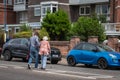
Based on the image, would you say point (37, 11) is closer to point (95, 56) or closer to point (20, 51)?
point (20, 51)

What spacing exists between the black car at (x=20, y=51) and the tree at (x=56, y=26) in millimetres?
15206

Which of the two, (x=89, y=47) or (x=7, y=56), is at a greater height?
(x=89, y=47)

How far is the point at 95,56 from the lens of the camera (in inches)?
970

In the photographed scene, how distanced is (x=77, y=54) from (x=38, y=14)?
38.1 metres

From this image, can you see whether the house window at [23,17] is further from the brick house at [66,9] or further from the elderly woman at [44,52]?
the elderly woman at [44,52]

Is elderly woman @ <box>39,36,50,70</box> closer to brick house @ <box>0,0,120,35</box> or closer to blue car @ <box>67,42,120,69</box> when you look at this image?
blue car @ <box>67,42,120,69</box>

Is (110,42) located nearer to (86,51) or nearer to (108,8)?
(86,51)

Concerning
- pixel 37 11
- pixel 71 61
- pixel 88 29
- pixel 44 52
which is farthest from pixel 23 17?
pixel 44 52

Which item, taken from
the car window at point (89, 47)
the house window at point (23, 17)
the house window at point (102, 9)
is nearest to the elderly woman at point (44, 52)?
the car window at point (89, 47)

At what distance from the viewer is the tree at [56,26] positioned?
45719 millimetres

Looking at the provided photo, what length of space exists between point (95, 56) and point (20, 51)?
6954 mm

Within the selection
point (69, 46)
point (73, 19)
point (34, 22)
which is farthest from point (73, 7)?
point (69, 46)

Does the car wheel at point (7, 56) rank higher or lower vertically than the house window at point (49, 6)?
lower

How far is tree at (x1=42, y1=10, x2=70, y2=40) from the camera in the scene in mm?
45719
